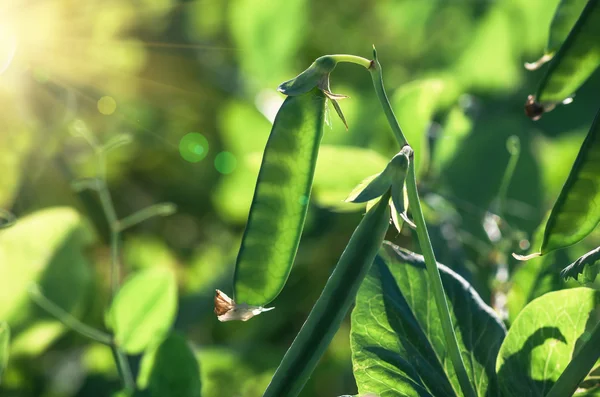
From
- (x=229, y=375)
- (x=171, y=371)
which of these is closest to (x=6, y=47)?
(x=229, y=375)

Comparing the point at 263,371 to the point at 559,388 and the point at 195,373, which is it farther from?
the point at 559,388

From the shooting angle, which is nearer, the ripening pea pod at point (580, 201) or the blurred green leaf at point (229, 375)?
the ripening pea pod at point (580, 201)

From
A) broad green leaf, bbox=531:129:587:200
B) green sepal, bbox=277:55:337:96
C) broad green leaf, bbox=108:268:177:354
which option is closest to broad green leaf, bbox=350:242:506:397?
green sepal, bbox=277:55:337:96

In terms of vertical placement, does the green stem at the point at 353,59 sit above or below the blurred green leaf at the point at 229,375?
above

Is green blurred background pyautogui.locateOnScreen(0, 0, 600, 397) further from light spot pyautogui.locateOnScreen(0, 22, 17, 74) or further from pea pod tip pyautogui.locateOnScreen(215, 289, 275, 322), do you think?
pea pod tip pyautogui.locateOnScreen(215, 289, 275, 322)

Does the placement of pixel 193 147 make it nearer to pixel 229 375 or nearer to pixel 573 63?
pixel 229 375

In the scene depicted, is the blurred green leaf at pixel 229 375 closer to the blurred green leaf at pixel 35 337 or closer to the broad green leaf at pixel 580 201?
the blurred green leaf at pixel 35 337

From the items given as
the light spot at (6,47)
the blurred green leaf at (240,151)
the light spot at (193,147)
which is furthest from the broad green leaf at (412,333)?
the light spot at (6,47)

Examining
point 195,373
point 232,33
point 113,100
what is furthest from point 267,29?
point 195,373
